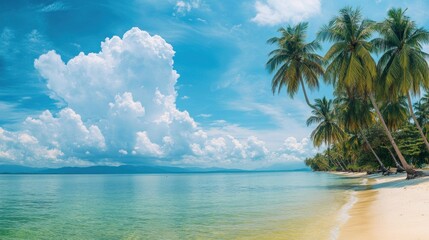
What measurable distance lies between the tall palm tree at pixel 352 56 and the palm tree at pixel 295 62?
467 cm

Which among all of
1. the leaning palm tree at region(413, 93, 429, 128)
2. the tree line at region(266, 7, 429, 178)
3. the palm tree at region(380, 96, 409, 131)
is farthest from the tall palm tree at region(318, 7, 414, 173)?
the leaning palm tree at region(413, 93, 429, 128)

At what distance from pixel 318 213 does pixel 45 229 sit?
44.5ft

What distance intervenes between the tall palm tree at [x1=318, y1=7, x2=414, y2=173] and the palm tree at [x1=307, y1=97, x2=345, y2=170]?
24.8 meters

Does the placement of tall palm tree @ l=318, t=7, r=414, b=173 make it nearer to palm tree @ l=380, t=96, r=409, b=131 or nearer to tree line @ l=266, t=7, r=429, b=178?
tree line @ l=266, t=7, r=429, b=178

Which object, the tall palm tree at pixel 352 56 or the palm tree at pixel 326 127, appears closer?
the tall palm tree at pixel 352 56

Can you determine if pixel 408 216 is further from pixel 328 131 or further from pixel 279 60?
pixel 328 131

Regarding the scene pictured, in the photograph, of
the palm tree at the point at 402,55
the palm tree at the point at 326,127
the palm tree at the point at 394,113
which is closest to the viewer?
the palm tree at the point at 402,55

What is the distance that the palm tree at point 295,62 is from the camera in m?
35.2

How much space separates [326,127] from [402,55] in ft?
100

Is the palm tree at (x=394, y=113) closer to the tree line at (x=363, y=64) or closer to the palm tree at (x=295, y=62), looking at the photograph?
the tree line at (x=363, y=64)

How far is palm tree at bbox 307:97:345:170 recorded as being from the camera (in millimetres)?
54500

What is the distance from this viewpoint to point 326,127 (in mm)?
55062

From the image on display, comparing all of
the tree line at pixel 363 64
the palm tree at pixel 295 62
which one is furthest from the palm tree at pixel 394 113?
the palm tree at pixel 295 62

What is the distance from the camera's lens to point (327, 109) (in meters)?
56.0
